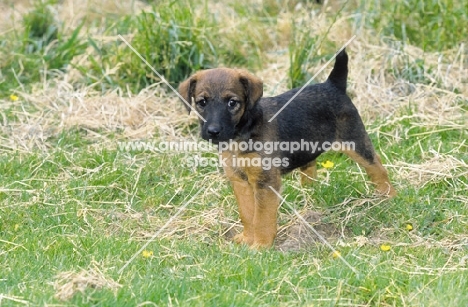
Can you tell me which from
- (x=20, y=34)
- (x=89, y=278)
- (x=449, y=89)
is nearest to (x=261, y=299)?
(x=89, y=278)

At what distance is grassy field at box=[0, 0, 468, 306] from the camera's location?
4543 millimetres

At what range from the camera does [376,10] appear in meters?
8.89

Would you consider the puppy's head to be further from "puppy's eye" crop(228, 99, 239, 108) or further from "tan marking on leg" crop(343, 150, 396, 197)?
"tan marking on leg" crop(343, 150, 396, 197)

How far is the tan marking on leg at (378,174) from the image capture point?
6.06m

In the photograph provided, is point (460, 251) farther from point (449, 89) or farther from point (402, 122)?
point (449, 89)

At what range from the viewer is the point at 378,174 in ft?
19.9

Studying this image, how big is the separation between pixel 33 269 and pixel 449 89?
4.80m

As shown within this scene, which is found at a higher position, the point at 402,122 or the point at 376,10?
the point at 376,10

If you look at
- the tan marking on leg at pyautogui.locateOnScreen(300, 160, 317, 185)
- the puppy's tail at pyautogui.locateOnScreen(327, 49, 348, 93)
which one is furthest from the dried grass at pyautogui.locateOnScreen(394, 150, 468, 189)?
the puppy's tail at pyautogui.locateOnScreen(327, 49, 348, 93)

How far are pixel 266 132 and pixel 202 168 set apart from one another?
4.46 ft

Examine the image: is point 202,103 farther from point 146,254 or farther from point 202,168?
point 202,168

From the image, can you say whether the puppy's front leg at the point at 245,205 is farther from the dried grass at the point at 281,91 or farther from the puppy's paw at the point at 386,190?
the puppy's paw at the point at 386,190

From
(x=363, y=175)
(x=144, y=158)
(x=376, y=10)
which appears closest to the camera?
(x=363, y=175)

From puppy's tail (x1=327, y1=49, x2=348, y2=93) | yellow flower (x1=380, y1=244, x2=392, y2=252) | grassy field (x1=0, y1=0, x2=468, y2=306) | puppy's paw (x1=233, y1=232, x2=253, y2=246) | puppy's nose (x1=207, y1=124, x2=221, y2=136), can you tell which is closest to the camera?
grassy field (x1=0, y1=0, x2=468, y2=306)
